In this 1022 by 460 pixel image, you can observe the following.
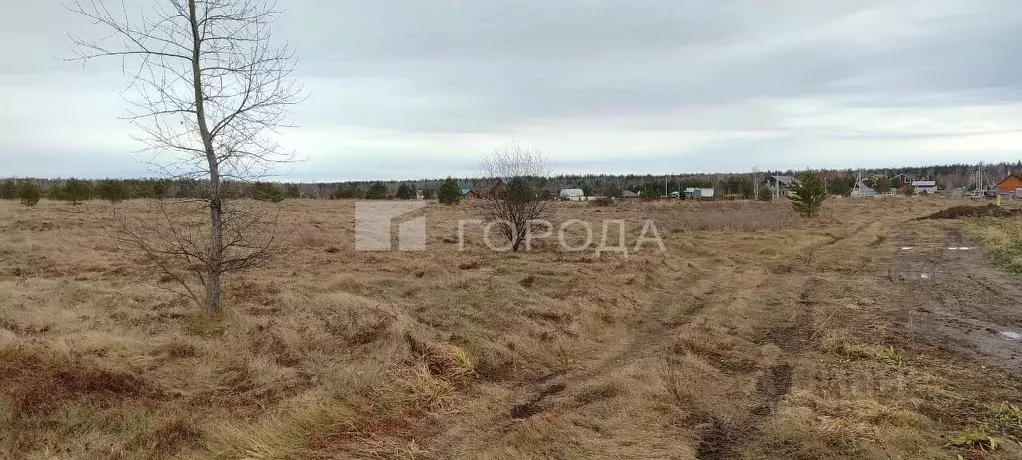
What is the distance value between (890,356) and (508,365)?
4.50m

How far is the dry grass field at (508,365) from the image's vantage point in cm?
458

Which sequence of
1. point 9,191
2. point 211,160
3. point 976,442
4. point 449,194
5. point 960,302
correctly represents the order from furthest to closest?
point 449,194, point 9,191, point 960,302, point 211,160, point 976,442

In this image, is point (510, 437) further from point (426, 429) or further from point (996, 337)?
point (996, 337)

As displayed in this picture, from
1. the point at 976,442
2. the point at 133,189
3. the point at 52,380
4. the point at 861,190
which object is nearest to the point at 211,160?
the point at 52,380

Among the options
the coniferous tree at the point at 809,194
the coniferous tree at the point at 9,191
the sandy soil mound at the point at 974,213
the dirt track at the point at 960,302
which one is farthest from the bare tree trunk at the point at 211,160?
the coniferous tree at the point at 9,191

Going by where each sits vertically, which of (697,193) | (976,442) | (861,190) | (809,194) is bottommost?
(976,442)

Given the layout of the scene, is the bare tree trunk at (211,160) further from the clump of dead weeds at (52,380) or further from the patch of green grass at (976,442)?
the patch of green grass at (976,442)

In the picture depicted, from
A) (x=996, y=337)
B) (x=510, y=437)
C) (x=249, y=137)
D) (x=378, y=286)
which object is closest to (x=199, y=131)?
(x=249, y=137)

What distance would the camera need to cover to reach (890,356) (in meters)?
6.82

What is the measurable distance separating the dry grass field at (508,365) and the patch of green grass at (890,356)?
6 centimetres

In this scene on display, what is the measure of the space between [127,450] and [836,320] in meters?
9.30

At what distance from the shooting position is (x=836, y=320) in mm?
9094

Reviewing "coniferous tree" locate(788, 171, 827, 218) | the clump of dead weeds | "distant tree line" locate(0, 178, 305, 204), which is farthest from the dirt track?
"coniferous tree" locate(788, 171, 827, 218)

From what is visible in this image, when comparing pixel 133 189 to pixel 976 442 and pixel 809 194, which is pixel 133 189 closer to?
pixel 809 194
